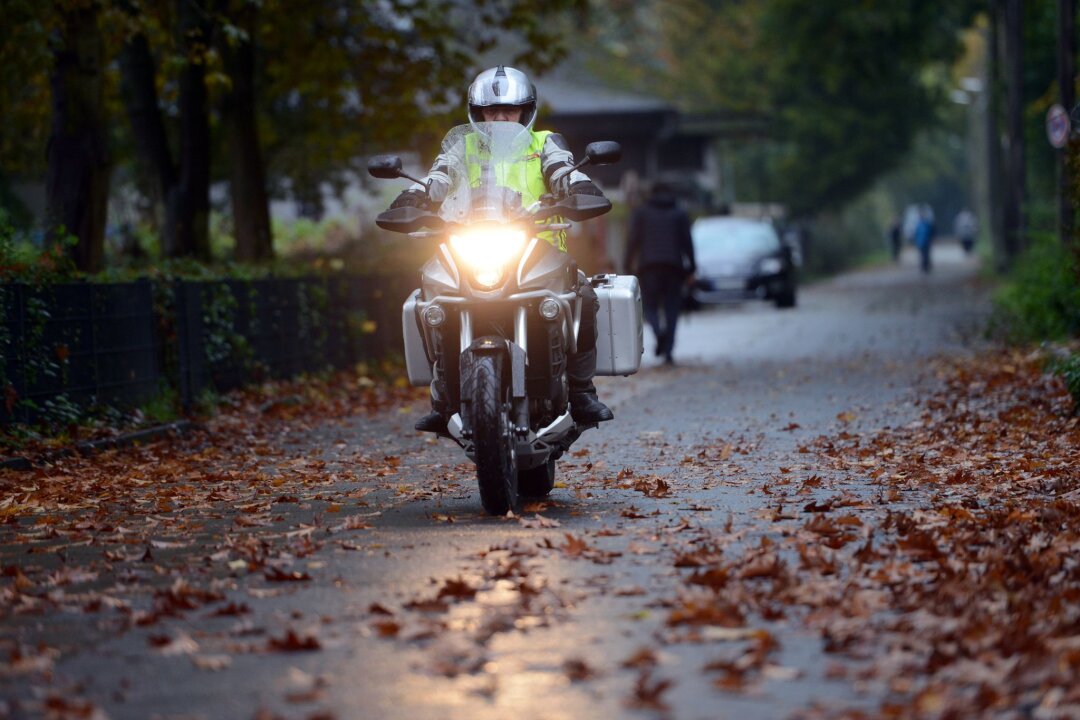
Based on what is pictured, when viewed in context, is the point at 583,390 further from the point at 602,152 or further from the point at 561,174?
the point at 602,152

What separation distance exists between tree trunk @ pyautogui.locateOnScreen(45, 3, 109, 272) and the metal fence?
1.55 metres

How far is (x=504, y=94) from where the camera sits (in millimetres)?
8820

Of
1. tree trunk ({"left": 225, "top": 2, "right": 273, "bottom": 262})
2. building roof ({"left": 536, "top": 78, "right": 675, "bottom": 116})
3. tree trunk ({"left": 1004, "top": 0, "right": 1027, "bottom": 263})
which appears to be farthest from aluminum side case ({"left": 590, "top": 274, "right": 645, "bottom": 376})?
building roof ({"left": 536, "top": 78, "right": 675, "bottom": 116})

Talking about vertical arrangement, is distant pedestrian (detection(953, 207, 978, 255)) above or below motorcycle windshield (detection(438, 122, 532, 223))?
below

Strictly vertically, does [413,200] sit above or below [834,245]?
above

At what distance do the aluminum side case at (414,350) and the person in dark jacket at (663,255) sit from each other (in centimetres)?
1143

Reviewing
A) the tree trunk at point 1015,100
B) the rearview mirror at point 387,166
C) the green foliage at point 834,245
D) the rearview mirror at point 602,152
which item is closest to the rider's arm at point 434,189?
the rearview mirror at point 387,166

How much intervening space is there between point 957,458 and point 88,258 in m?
9.17

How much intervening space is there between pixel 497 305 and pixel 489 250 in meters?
0.25

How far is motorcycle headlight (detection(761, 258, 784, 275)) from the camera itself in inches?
1425

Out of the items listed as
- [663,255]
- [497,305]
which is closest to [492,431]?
[497,305]

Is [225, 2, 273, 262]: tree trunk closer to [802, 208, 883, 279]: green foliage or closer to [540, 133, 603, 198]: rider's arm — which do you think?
[540, 133, 603, 198]: rider's arm

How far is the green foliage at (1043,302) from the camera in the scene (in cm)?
1839

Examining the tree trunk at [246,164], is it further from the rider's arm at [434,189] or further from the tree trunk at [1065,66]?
the rider's arm at [434,189]
